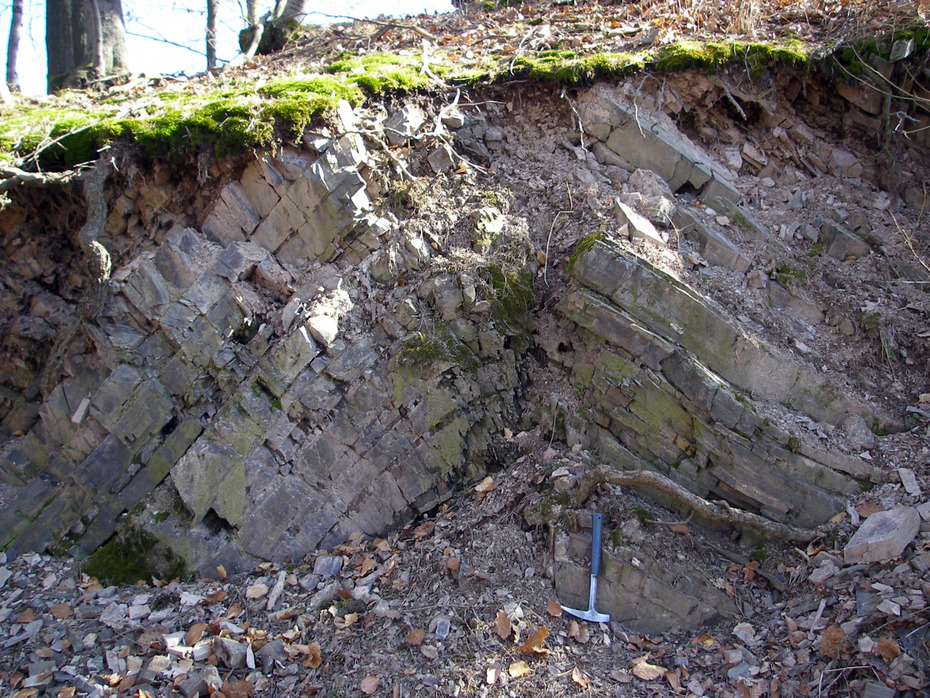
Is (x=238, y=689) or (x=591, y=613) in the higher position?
(x=591, y=613)

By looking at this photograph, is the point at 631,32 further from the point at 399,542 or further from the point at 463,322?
the point at 399,542

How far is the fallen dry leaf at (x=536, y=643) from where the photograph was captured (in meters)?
4.65

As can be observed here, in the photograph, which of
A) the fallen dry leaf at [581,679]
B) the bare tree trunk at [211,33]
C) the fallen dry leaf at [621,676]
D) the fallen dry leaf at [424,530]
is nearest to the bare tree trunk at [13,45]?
the bare tree trunk at [211,33]

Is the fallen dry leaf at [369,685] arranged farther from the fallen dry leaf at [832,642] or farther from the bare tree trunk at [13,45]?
the bare tree trunk at [13,45]

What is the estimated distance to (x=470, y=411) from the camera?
611 centimetres

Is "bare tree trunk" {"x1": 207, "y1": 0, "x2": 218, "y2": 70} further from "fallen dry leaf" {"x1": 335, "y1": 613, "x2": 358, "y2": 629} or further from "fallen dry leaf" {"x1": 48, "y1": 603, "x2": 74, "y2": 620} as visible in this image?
"fallen dry leaf" {"x1": 335, "y1": 613, "x2": 358, "y2": 629}

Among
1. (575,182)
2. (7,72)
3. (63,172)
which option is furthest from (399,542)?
(7,72)

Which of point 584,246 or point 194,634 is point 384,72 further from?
point 194,634

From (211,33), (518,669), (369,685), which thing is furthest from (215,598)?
(211,33)

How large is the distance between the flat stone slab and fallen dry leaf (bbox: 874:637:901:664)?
2.39 feet

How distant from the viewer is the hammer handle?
16.7 feet

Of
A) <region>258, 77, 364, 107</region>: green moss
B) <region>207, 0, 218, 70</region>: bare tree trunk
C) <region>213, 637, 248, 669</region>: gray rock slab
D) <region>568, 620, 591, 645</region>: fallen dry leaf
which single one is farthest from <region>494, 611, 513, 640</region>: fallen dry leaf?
<region>207, 0, 218, 70</region>: bare tree trunk

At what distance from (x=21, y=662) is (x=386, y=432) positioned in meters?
3.54

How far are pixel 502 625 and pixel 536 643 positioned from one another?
30 centimetres
